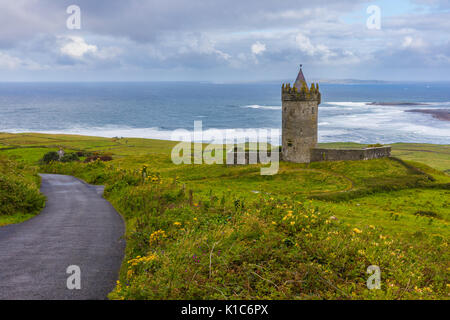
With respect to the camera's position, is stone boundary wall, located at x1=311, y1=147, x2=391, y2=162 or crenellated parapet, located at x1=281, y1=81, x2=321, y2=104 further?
crenellated parapet, located at x1=281, y1=81, x2=321, y2=104

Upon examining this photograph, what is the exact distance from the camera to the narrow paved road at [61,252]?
10016 mm

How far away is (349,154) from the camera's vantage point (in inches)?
1519

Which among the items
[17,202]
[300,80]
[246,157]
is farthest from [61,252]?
[300,80]

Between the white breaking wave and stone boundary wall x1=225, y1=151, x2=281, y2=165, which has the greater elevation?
the white breaking wave

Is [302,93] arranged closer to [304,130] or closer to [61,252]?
[304,130]

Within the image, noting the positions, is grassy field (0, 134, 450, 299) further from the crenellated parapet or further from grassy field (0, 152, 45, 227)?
the crenellated parapet

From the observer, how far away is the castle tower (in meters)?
39.0

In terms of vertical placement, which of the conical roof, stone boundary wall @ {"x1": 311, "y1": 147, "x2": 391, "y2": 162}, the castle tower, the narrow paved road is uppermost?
the conical roof


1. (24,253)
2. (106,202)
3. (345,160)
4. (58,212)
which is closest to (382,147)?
(345,160)

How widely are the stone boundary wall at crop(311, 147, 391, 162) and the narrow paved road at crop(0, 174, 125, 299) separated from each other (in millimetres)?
26282

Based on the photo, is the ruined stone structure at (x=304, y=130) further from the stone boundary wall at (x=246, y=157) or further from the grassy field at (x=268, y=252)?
the grassy field at (x=268, y=252)

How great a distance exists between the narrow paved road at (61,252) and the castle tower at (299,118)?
972 inches

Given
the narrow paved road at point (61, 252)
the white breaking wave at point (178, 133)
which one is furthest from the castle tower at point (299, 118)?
the white breaking wave at point (178, 133)

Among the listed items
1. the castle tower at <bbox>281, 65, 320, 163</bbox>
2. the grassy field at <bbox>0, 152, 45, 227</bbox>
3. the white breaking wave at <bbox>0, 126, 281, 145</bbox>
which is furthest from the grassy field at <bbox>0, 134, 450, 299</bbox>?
the white breaking wave at <bbox>0, 126, 281, 145</bbox>
